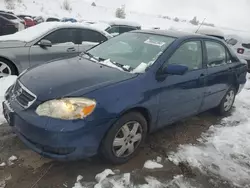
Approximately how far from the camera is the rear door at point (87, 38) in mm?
6594

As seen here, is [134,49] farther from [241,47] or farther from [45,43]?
[241,47]

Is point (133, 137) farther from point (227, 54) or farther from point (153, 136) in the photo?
point (227, 54)

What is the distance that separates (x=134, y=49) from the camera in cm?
394

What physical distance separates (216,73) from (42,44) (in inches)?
140

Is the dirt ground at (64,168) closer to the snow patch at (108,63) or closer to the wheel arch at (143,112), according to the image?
the wheel arch at (143,112)

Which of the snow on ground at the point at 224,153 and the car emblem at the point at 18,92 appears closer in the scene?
the car emblem at the point at 18,92

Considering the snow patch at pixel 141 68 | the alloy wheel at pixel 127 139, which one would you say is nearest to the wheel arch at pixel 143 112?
the alloy wheel at pixel 127 139

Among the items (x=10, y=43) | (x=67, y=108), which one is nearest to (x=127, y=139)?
(x=67, y=108)

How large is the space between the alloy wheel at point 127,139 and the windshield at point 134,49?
0.75m

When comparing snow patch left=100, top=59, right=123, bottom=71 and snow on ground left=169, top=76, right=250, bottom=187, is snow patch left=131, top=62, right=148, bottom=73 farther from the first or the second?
snow on ground left=169, top=76, right=250, bottom=187

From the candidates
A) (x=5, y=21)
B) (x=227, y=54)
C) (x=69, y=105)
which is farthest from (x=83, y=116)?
(x=5, y=21)

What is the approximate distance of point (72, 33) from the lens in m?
6.48

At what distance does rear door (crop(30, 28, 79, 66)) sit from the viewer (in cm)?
588

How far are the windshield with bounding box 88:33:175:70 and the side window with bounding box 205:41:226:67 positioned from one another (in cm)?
87
